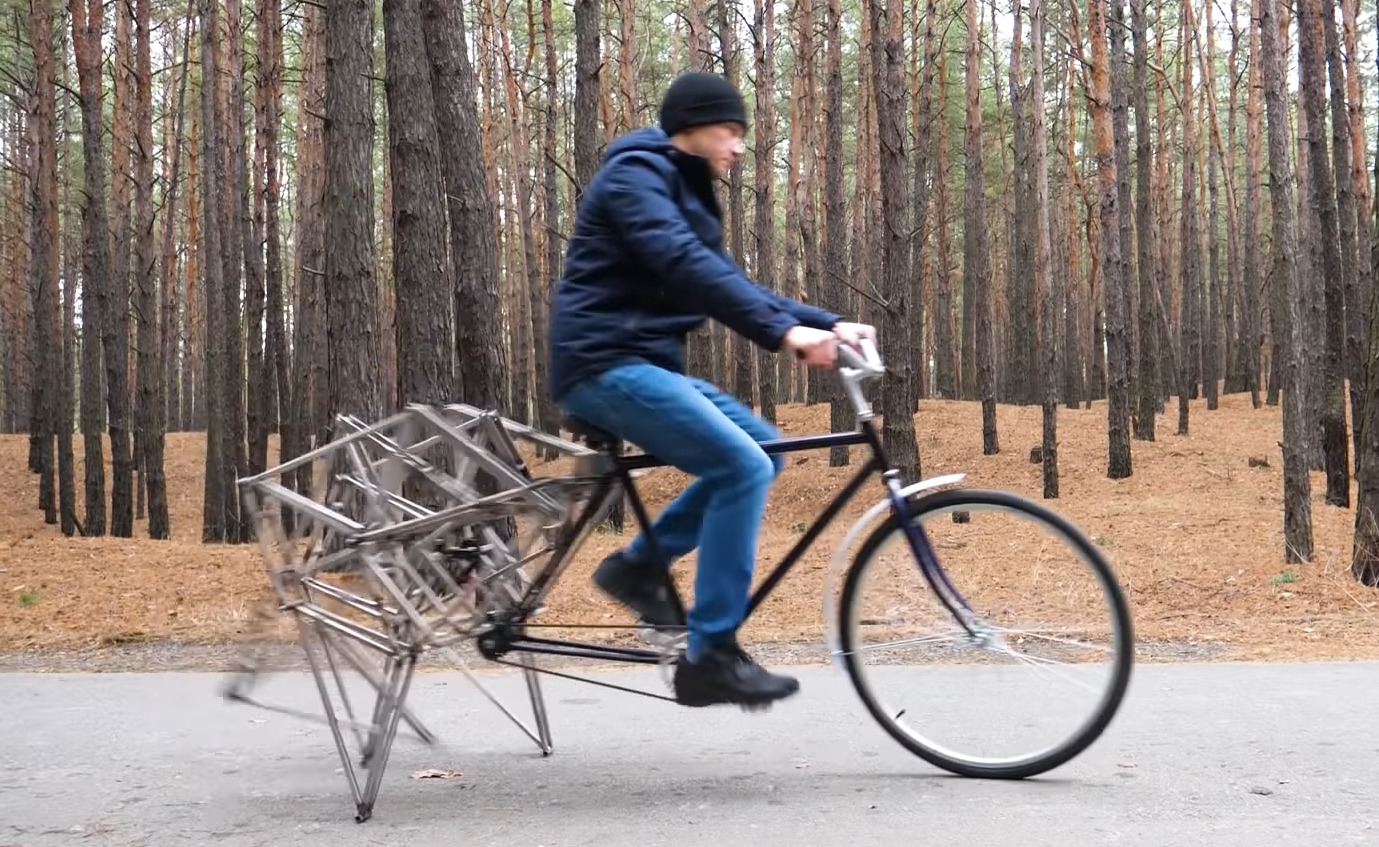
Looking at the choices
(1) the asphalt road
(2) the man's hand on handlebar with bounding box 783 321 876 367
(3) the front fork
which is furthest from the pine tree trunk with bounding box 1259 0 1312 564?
(2) the man's hand on handlebar with bounding box 783 321 876 367

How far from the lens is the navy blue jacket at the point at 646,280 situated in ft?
10.8

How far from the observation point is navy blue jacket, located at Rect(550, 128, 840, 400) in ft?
10.8

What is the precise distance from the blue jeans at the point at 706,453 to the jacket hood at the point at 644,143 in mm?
638

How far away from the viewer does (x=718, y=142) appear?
11.5ft

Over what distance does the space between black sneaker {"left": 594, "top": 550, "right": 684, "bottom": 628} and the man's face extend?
1.25m

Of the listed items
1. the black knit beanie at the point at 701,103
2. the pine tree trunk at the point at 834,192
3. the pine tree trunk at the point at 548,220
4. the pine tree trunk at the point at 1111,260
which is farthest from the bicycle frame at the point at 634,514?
the pine tree trunk at the point at 834,192

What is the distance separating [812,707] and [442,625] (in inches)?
66.4

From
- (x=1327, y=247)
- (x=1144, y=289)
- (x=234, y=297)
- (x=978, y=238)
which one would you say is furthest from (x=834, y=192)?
(x=234, y=297)

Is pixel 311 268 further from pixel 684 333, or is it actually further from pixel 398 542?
pixel 684 333

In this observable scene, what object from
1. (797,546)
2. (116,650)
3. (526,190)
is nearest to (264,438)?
(526,190)

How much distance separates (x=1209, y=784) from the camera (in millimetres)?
3445

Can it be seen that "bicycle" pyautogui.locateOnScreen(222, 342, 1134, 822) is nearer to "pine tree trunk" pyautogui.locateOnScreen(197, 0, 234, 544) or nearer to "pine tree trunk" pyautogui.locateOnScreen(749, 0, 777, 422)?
"pine tree trunk" pyautogui.locateOnScreen(197, 0, 234, 544)

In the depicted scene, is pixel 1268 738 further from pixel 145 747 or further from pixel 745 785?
pixel 145 747

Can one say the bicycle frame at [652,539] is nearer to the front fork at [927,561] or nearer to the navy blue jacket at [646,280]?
the front fork at [927,561]
